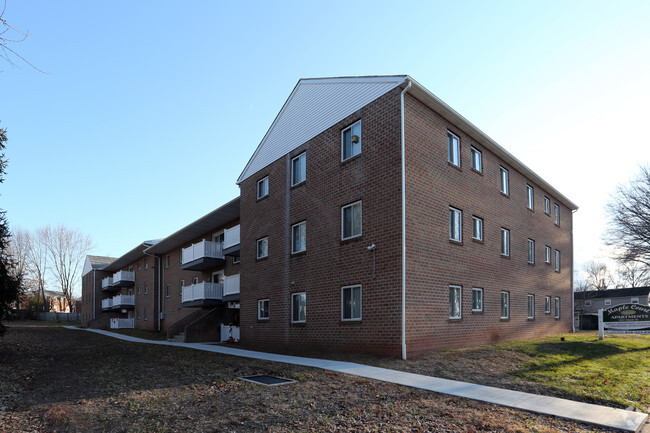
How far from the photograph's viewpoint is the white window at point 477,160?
60.1 feet

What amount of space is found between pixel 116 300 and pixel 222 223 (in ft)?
73.9

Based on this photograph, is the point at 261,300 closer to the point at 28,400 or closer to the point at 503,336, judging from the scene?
the point at 503,336

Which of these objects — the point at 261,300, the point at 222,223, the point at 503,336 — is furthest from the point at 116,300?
the point at 503,336

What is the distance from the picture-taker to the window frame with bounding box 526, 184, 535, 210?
23.1 m

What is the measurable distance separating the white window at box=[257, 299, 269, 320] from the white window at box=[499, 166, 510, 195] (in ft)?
36.7

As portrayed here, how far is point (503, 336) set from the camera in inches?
738

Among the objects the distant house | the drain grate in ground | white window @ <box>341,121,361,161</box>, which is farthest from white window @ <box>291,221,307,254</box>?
the distant house

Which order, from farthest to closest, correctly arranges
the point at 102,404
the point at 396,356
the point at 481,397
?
the point at 396,356
the point at 481,397
the point at 102,404

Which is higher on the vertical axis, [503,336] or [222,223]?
[222,223]

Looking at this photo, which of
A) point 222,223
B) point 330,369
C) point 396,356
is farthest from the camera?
point 222,223

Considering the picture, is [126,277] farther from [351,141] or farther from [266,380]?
[266,380]

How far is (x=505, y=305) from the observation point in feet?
64.0

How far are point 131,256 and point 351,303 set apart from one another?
32.7 metres

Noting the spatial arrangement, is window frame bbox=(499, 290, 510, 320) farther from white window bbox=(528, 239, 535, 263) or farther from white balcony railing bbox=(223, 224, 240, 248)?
white balcony railing bbox=(223, 224, 240, 248)
